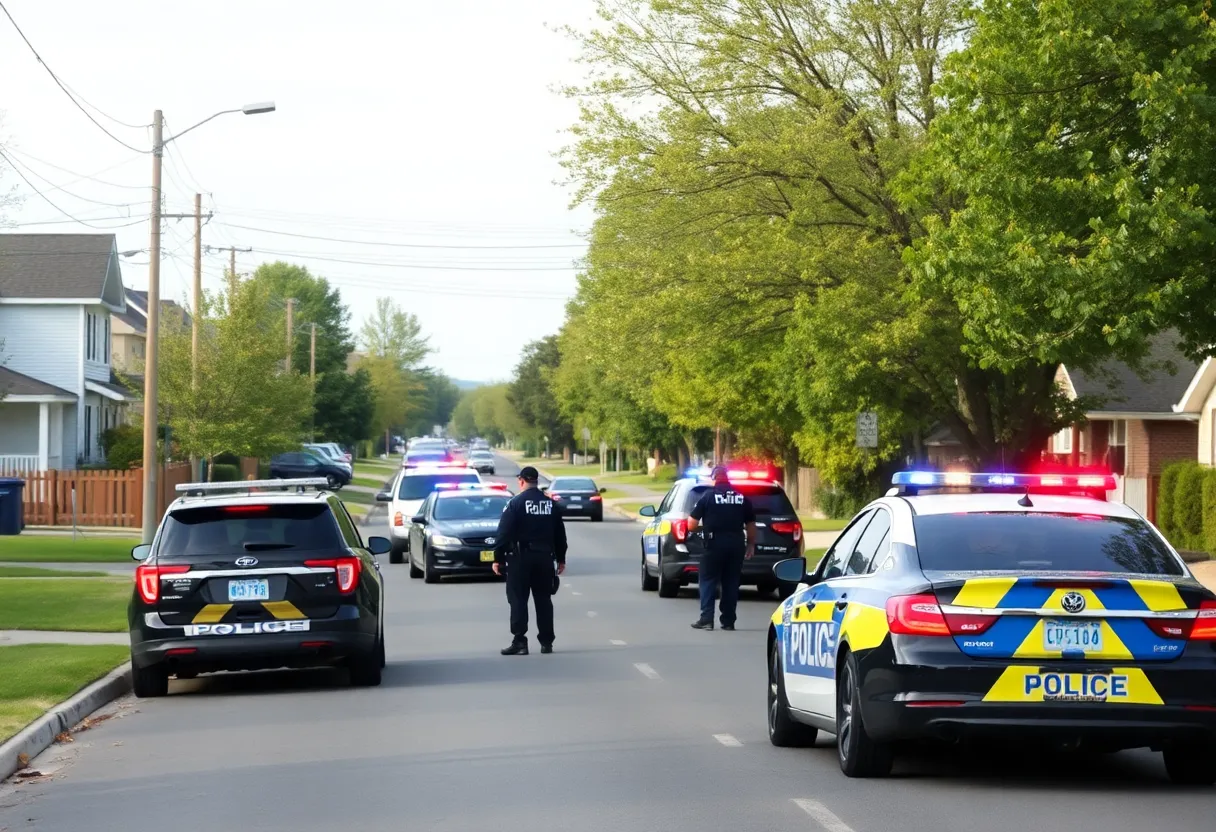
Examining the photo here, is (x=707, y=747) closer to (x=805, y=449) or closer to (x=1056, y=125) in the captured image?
(x=1056, y=125)

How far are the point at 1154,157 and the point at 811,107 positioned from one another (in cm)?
1425

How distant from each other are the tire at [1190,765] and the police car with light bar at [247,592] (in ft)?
22.2

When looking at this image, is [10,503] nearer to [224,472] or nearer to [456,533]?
A: [456,533]

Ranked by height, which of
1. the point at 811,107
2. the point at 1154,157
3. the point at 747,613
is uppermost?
the point at 811,107

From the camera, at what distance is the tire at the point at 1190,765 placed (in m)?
9.28

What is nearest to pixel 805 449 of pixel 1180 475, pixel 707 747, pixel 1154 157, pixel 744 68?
pixel 1180 475

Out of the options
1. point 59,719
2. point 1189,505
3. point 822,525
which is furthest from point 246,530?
point 822,525

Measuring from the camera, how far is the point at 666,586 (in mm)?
24984

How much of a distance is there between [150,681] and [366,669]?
1.71 m

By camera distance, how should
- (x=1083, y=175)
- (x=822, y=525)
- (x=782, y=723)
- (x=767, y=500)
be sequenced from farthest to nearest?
(x=822, y=525) < (x=767, y=500) < (x=1083, y=175) < (x=782, y=723)

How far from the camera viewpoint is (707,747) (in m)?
11.2

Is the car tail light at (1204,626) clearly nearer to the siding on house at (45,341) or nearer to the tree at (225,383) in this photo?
the tree at (225,383)

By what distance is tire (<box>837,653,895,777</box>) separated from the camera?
30.4 feet

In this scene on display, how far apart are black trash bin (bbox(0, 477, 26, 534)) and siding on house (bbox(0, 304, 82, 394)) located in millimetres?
12331
